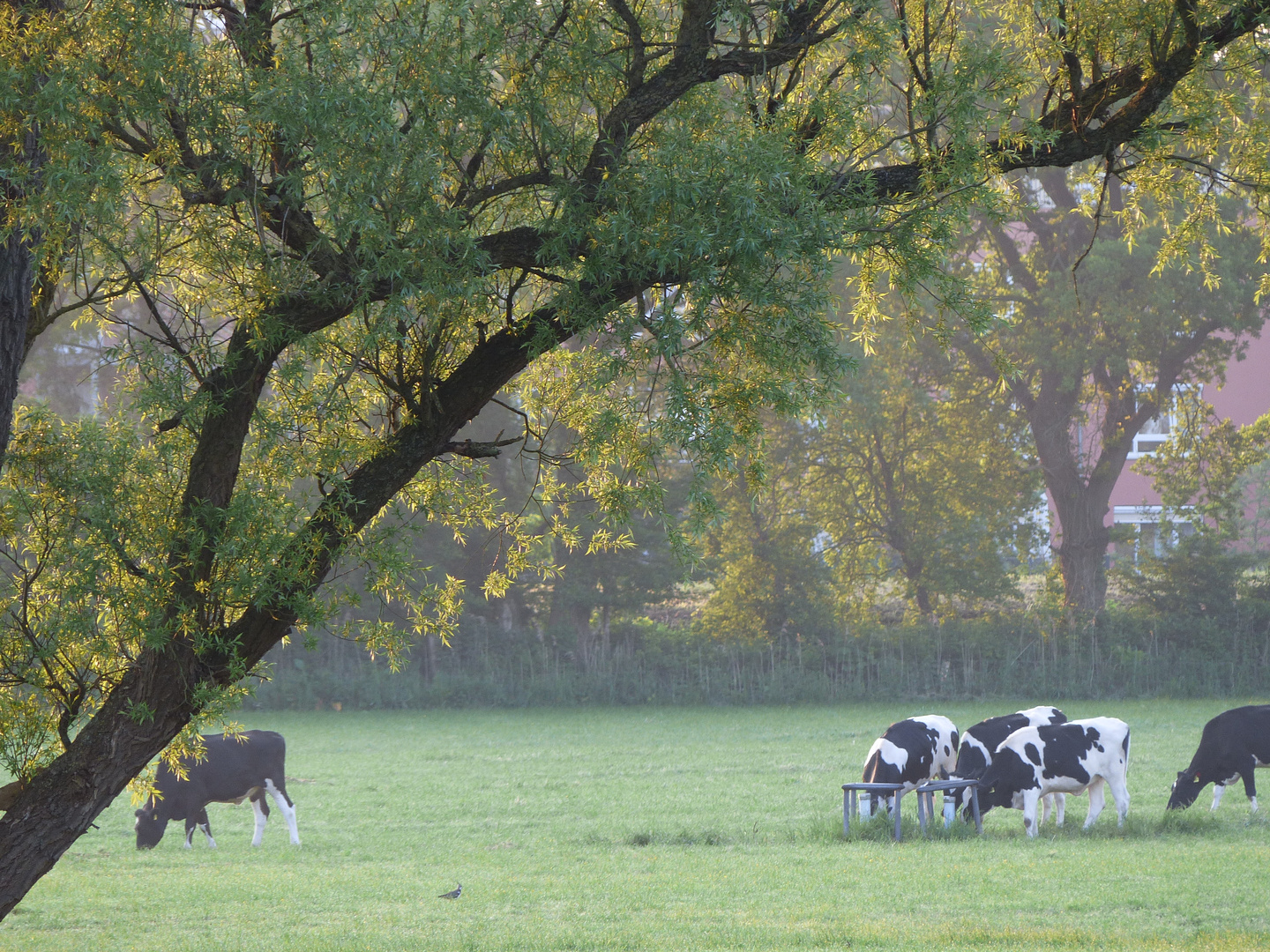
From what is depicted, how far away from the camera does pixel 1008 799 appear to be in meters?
12.3

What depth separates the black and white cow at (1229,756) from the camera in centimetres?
1300

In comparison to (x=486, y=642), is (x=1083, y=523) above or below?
above

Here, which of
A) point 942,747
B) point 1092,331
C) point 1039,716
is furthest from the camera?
point 1092,331

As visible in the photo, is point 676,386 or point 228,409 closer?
point 676,386

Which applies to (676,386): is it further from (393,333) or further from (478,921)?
(478,921)

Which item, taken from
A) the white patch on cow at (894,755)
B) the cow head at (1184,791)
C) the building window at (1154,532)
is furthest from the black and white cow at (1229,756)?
the building window at (1154,532)

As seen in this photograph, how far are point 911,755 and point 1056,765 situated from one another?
5.24ft

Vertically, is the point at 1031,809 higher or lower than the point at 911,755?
lower

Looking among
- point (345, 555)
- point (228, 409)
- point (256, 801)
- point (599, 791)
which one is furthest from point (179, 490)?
point (599, 791)

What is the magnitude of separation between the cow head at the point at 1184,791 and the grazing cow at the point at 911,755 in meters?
2.29

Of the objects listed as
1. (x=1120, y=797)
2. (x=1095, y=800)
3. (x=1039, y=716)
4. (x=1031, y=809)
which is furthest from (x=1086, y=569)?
(x=1031, y=809)

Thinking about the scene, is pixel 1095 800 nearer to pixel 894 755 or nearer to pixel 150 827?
pixel 894 755

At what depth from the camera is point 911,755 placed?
13.1m

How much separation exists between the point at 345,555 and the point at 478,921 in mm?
4106
